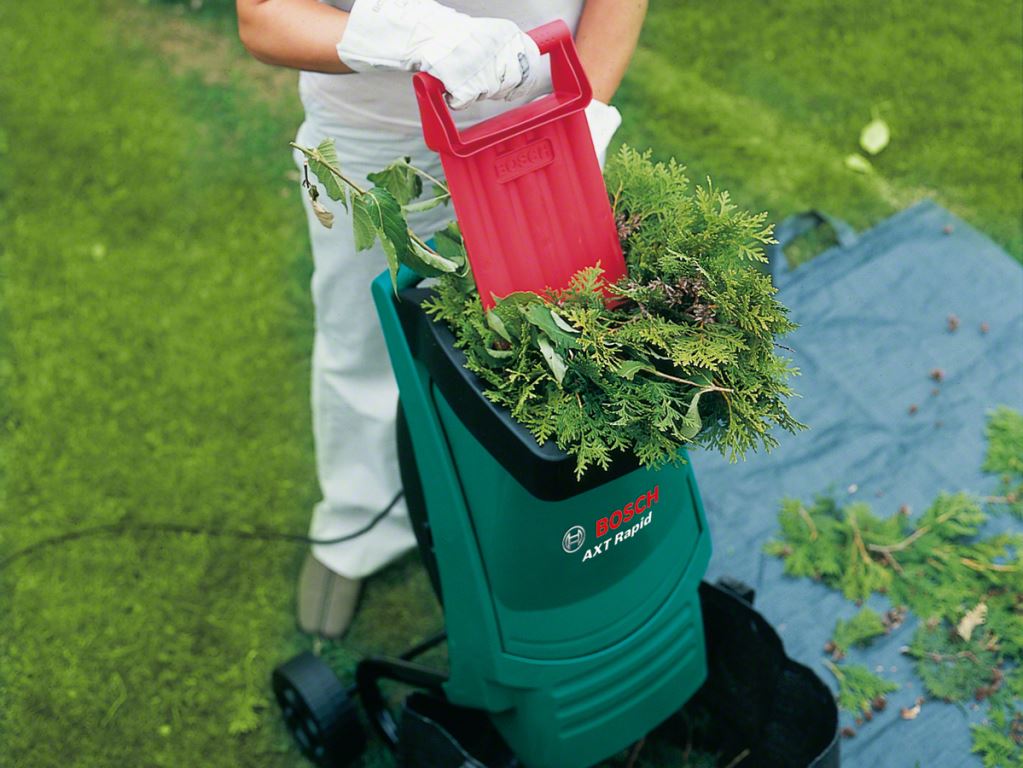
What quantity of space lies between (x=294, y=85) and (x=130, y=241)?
747mm

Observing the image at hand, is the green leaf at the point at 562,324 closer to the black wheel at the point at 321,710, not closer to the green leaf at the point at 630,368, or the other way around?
the green leaf at the point at 630,368

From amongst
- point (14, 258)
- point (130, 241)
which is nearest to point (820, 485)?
point (130, 241)

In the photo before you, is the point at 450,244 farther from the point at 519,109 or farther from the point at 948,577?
the point at 948,577

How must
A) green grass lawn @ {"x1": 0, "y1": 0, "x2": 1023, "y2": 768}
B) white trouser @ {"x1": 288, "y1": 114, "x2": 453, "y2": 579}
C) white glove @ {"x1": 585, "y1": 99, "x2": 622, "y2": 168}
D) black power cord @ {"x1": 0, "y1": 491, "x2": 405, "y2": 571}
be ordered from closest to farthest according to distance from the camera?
white glove @ {"x1": 585, "y1": 99, "x2": 622, "y2": 168} < white trouser @ {"x1": 288, "y1": 114, "x2": 453, "y2": 579} < green grass lawn @ {"x1": 0, "y1": 0, "x2": 1023, "y2": 768} < black power cord @ {"x1": 0, "y1": 491, "x2": 405, "y2": 571}

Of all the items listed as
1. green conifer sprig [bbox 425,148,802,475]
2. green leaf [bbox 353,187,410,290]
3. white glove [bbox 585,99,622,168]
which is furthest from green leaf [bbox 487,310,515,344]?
white glove [bbox 585,99,622,168]

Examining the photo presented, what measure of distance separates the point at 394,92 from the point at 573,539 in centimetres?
71

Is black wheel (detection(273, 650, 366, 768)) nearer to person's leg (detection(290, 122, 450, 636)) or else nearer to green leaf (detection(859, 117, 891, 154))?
person's leg (detection(290, 122, 450, 636))

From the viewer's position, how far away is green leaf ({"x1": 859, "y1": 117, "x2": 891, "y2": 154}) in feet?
10.3

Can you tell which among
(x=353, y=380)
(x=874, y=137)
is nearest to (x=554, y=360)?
(x=353, y=380)

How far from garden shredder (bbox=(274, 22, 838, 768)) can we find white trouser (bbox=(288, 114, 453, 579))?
1.13 ft

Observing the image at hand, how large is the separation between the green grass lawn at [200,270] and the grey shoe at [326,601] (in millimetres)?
43

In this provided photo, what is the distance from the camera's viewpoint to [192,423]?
104 inches

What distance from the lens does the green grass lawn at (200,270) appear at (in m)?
2.26

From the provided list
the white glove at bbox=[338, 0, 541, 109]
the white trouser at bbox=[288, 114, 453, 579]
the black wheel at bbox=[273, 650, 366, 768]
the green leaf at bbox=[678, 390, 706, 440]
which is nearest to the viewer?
the green leaf at bbox=[678, 390, 706, 440]
